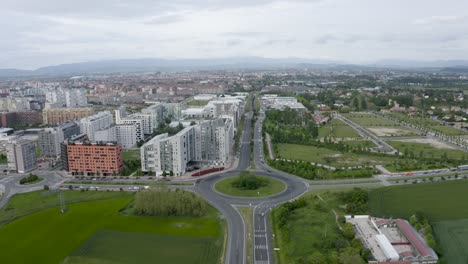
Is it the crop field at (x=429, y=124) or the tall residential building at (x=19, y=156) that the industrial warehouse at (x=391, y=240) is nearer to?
the tall residential building at (x=19, y=156)

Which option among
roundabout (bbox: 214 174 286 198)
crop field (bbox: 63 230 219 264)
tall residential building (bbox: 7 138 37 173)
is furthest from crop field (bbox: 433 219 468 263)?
tall residential building (bbox: 7 138 37 173)

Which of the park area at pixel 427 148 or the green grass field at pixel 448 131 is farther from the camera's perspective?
the green grass field at pixel 448 131

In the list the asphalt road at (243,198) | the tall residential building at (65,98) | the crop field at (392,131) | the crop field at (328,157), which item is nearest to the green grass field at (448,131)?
the crop field at (392,131)

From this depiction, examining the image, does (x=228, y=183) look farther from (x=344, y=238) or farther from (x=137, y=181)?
(x=344, y=238)

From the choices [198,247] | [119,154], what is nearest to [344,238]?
[198,247]

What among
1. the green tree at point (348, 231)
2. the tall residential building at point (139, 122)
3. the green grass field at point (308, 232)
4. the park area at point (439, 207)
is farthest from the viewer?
the tall residential building at point (139, 122)

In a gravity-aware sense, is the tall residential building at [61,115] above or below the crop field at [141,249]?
above

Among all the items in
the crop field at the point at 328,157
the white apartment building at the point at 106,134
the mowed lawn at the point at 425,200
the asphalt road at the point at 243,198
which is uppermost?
the white apartment building at the point at 106,134

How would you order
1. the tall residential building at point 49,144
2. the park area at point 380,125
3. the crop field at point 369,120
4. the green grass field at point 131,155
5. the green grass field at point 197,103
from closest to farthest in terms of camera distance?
the green grass field at point 131,155 < the tall residential building at point 49,144 < the park area at point 380,125 < the crop field at point 369,120 < the green grass field at point 197,103
